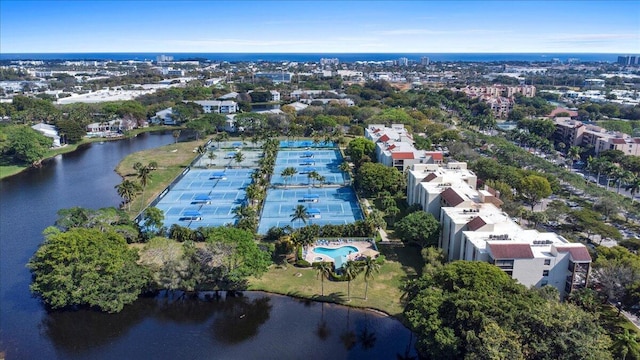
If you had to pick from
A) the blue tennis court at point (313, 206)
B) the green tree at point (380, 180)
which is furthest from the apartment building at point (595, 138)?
the blue tennis court at point (313, 206)

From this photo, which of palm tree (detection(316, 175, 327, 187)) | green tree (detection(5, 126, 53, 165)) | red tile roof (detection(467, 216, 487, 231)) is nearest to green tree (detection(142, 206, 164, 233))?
palm tree (detection(316, 175, 327, 187))

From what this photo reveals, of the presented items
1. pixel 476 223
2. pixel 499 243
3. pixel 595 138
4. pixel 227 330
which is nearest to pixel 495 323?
pixel 499 243

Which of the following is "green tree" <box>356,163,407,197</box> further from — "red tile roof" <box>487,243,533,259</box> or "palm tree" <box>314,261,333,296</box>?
"red tile roof" <box>487,243,533,259</box>

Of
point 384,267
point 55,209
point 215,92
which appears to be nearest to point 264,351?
point 384,267

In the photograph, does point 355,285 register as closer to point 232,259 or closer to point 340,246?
point 340,246

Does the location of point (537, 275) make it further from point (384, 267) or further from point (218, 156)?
point (218, 156)

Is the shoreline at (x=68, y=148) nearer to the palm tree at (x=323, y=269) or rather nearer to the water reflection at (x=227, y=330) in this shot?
the water reflection at (x=227, y=330)

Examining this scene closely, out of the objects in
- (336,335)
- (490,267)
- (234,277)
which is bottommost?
(336,335)

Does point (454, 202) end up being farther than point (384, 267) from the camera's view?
Yes
